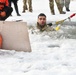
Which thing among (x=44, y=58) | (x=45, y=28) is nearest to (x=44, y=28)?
(x=45, y=28)

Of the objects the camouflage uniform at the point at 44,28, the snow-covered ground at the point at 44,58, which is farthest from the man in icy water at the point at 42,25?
the snow-covered ground at the point at 44,58

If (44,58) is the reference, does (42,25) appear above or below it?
above

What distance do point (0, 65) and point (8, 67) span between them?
161mm

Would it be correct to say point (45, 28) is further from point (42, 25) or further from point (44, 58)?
point (44, 58)

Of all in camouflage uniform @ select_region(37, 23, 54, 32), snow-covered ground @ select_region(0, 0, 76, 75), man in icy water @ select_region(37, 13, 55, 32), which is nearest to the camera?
snow-covered ground @ select_region(0, 0, 76, 75)

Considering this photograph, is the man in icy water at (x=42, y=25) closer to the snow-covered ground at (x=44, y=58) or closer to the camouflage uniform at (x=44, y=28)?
the camouflage uniform at (x=44, y=28)

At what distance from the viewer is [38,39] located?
6.53 metres

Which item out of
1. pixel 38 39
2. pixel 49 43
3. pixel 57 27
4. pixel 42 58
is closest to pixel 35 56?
pixel 42 58

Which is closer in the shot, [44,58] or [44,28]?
[44,58]

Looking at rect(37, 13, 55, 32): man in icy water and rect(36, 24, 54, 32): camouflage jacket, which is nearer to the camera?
rect(37, 13, 55, 32): man in icy water

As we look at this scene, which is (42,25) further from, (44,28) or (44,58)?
(44,58)

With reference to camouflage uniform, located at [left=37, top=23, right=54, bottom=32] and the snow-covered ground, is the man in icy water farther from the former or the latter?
the snow-covered ground

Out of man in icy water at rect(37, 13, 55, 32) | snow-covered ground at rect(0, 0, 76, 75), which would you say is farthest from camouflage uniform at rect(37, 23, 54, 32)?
snow-covered ground at rect(0, 0, 76, 75)

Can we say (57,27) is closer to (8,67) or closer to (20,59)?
(20,59)
